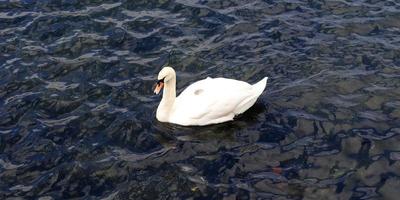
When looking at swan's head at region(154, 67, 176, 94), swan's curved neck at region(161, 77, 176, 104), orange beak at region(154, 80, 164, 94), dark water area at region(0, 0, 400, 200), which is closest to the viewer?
dark water area at region(0, 0, 400, 200)

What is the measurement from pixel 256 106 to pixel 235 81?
0.84m

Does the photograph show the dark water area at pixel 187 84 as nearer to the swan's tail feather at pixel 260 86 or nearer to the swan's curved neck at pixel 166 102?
the swan's curved neck at pixel 166 102

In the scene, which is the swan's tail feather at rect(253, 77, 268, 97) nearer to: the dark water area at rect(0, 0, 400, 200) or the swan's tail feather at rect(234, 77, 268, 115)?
the swan's tail feather at rect(234, 77, 268, 115)

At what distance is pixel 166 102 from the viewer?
538 inches

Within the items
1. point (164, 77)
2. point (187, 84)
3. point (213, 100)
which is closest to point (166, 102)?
point (164, 77)

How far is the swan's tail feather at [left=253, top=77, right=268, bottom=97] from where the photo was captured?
13.5m

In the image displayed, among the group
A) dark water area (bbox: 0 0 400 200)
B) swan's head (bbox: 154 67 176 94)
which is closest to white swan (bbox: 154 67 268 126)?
swan's head (bbox: 154 67 176 94)

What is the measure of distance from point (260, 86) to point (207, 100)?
51.0 inches

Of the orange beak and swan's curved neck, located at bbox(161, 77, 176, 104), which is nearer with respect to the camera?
the orange beak

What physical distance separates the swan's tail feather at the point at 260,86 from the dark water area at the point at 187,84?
527 millimetres

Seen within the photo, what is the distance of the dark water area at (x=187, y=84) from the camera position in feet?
38.2

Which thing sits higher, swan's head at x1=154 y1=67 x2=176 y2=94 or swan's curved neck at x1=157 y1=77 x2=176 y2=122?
swan's head at x1=154 y1=67 x2=176 y2=94

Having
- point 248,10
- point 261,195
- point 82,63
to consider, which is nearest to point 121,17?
point 82,63

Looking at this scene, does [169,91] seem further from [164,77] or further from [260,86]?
[260,86]
